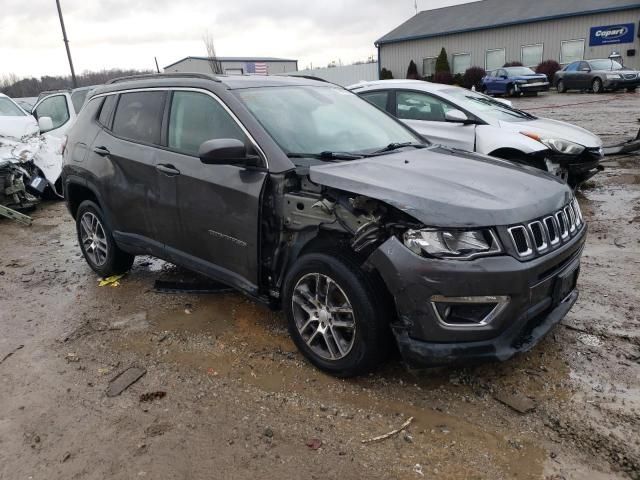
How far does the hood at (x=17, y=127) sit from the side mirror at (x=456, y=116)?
768 cm

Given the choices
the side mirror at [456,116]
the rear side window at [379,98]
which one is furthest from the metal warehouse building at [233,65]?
the side mirror at [456,116]

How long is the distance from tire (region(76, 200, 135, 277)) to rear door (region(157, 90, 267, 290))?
3.58 feet

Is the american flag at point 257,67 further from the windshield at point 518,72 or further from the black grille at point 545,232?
the black grille at point 545,232

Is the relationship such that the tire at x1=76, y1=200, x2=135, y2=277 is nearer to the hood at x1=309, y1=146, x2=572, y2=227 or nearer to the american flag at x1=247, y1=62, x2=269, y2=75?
the hood at x1=309, y1=146, x2=572, y2=227

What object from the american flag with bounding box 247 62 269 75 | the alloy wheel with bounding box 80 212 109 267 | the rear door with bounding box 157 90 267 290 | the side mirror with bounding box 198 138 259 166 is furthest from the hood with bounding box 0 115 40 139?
the american flag with bounding box 247 62 269 75

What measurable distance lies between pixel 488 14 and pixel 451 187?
39.5 metres

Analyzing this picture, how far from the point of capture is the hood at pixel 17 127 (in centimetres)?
976

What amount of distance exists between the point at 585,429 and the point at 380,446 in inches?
42.2

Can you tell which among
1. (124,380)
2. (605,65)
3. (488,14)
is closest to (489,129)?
(124,380)

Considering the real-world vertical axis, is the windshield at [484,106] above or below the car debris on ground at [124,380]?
above

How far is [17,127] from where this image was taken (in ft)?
32.9

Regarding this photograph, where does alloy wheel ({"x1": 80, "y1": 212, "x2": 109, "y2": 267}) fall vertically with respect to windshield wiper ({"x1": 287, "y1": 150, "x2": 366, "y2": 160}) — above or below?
below

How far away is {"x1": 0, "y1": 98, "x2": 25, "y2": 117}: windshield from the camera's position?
10422mm

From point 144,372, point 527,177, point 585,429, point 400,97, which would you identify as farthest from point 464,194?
point 400,97
